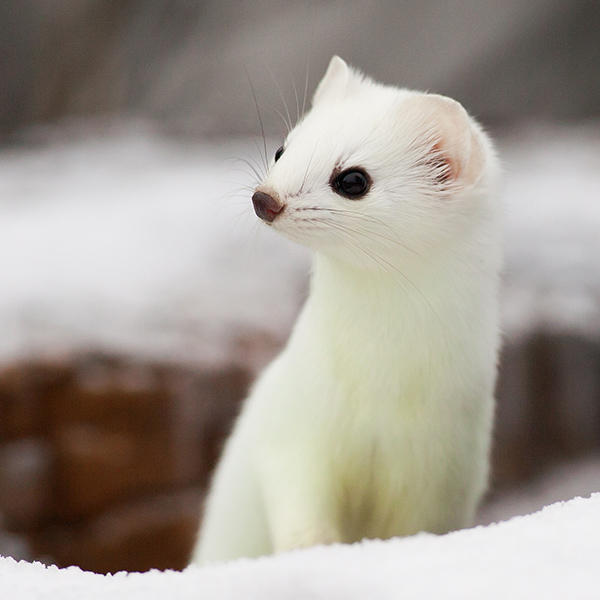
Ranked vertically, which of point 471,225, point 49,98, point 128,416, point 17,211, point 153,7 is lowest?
point 471,225

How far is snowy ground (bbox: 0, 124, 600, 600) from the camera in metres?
1.83

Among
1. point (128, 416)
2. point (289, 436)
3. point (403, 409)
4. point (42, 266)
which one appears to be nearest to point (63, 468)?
point (128, 416)

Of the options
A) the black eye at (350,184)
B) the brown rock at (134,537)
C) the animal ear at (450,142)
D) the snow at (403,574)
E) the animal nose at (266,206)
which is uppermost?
the animal ear at (450,142)

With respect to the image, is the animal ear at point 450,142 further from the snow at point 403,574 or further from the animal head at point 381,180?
the snow at point 403,574

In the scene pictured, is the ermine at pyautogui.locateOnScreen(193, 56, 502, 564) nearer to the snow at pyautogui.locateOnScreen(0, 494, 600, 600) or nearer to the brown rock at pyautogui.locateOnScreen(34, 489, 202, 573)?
the snow at pyautogui.locateOnScreen(0, 494, 600, 600)

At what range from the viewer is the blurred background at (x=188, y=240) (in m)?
1.75

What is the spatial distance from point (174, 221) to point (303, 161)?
1375 millimetres

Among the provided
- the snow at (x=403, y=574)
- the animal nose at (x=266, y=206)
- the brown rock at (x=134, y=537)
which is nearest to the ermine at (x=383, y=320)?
the animal nose at (x=266, y=206)

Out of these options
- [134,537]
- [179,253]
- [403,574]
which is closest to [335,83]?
[403,574]

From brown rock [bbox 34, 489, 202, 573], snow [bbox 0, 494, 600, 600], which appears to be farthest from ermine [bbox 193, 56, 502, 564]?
brown rock [bbox 34, 489, 202, 573]

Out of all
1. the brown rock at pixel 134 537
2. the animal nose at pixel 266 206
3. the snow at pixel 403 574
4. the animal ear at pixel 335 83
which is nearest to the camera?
the snow at pixel 403 574

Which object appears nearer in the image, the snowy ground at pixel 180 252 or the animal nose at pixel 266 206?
the animal nose at pixel 266 206

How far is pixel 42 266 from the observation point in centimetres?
194

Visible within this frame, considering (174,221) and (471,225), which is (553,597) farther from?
(174,221)
